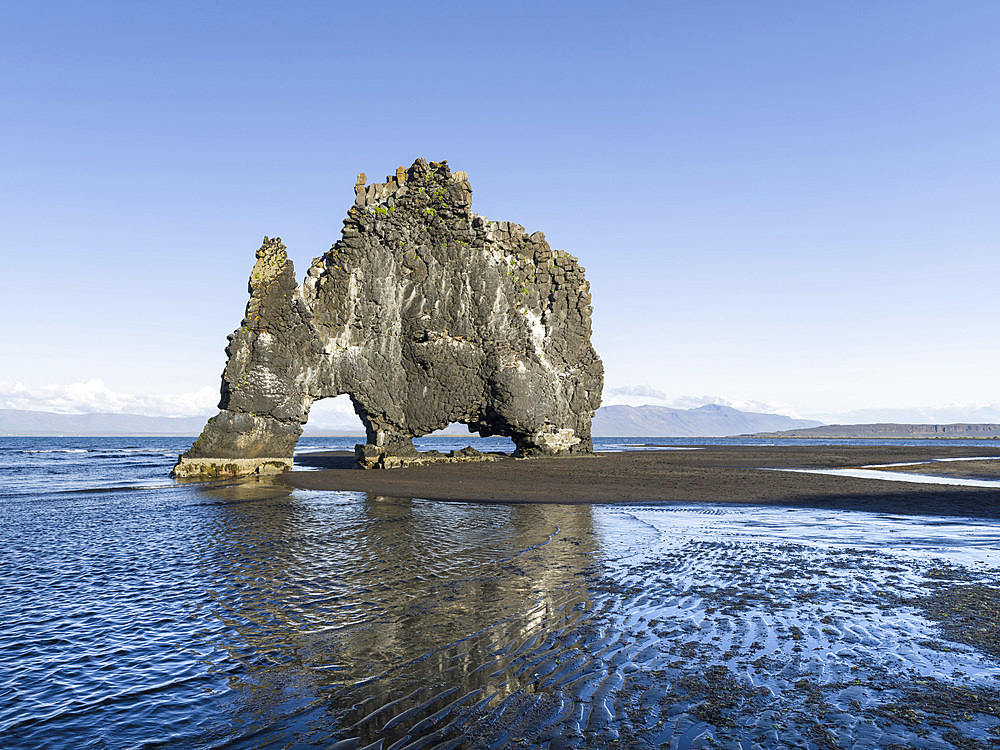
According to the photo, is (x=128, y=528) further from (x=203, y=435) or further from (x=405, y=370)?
(x=405, y=370)

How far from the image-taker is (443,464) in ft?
134

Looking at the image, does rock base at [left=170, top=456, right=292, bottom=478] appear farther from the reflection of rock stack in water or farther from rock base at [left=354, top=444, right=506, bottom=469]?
the reflection of rock stack in water

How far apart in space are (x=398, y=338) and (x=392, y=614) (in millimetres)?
32085

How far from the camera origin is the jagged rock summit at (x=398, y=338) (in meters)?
35.1

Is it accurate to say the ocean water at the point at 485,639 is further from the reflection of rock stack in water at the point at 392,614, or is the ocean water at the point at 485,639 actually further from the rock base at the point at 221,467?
the rock base at the point at 221,467

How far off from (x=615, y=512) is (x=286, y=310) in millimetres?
24213

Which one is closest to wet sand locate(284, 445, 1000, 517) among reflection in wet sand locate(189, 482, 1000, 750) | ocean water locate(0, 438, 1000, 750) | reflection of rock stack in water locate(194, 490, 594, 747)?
ocean water locate(0, 438, 1000, 750)

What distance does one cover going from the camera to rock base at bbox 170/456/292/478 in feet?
109

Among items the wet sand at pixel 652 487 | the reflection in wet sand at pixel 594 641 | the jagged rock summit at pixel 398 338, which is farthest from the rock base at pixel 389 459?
the reflection in wet sand at pixel 594 641

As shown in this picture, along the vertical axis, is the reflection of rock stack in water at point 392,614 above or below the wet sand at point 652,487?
below

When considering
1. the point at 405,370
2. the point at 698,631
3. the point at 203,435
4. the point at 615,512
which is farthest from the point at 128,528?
the point at 405,370

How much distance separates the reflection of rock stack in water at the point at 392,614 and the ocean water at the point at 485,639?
0.04 m

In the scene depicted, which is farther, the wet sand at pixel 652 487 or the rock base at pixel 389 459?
the rock base at pixel 389 459

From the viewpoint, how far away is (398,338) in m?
40.0
